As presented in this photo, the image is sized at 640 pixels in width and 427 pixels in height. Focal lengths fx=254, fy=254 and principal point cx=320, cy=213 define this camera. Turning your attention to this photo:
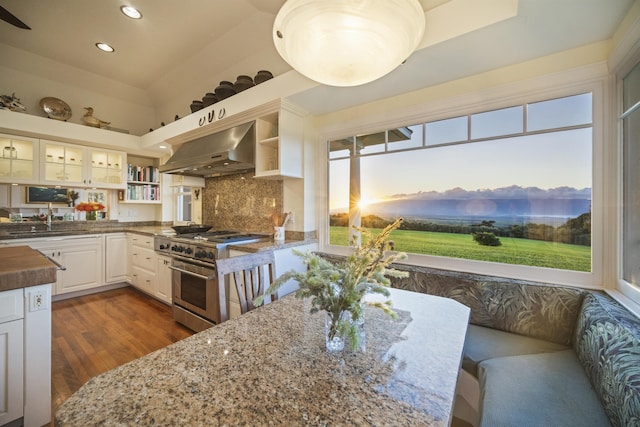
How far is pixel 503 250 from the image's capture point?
192cm

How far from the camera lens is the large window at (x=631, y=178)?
1.38 m

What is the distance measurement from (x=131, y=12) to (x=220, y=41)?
82 centimetres

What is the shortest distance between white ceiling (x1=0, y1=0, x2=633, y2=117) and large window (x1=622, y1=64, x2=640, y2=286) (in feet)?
1.26

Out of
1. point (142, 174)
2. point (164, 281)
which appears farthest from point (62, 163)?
point (164, 281)

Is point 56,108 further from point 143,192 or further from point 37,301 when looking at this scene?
point 37,301

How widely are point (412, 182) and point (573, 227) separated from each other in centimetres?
114

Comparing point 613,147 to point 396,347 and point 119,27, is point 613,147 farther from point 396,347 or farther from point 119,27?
point 119,27

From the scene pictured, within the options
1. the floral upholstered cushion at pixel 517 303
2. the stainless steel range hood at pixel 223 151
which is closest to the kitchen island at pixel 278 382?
the floral upholstered cushion at pixel 517 303

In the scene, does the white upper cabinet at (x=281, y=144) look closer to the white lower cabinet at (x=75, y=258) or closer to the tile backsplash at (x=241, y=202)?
the tile backsplash at (x=241, y=202)

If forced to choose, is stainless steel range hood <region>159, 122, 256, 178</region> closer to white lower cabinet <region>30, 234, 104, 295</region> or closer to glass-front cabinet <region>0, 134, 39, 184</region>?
white lower cabinet <region>30, 234, 104, 295</region>

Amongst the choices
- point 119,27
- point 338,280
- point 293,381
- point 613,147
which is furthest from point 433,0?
point 119,27

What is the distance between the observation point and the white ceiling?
1.43m

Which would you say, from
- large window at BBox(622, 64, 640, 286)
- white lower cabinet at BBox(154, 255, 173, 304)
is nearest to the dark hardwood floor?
white lower cabinet at BBox(154, 255, 173, 304)

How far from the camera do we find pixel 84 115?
12.7ft
